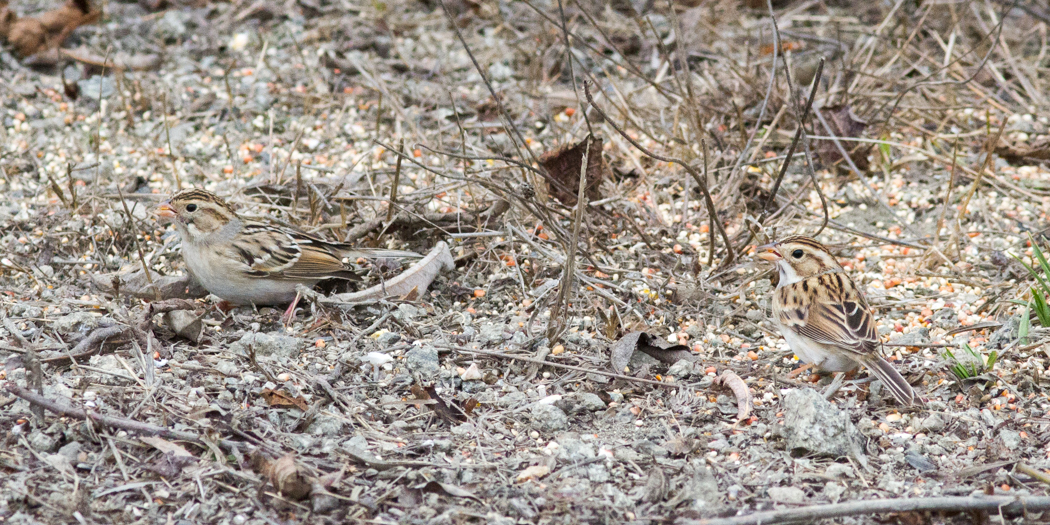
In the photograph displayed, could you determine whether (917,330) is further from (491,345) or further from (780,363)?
(491,345)

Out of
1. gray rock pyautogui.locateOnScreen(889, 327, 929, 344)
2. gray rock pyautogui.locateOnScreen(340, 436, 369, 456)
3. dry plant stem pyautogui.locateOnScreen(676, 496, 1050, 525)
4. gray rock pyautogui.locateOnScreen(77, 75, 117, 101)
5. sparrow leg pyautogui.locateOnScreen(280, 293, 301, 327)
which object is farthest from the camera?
gray rock pyautogui.locateOnScreen(77, 75, 117, 101)

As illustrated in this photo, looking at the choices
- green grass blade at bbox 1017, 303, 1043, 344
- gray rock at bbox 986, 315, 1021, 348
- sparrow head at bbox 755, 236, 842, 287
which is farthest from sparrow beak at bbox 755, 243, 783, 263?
green grass blade at bbox 1017, 303, 1043, 344

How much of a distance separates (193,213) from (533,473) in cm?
262

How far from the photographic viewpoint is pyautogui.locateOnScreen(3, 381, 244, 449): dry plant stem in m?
3.60

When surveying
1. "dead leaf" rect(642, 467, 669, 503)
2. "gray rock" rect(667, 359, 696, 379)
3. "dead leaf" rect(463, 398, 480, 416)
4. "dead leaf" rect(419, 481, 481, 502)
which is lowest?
"gray rock" rect(667, 359, 696, 379)

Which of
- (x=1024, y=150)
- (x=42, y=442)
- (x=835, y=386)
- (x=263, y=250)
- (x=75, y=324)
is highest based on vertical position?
(x=42, y=442)

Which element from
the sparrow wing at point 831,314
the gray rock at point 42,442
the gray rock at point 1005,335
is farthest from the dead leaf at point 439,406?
the gray rock at point 1005,335

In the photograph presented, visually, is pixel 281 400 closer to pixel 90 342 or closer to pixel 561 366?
pixel 90 342

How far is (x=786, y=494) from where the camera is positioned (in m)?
3.49

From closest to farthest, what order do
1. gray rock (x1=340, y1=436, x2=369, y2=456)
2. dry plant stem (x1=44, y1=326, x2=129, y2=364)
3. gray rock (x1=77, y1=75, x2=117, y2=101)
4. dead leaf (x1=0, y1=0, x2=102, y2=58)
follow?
gray rock (x1=340, y1=436, x2=369, y2=456) → dry plant stem (x1=44, y1=326, x2=129, y2=364) → gray rock (x1=77, y1=75, x2=117, y2=101) → dead leaf (x1=0, y1=0, x2=102, y2=58)

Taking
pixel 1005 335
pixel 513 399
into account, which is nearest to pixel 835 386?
pixel 1005 335

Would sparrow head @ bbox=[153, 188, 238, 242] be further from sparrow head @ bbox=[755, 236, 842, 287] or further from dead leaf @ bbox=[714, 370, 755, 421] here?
sparrow head @ bbox=[755, 236, 842, 287]

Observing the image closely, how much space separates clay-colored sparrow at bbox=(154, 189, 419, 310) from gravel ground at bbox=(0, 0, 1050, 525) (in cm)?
16

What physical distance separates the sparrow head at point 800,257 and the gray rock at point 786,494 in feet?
5.04
